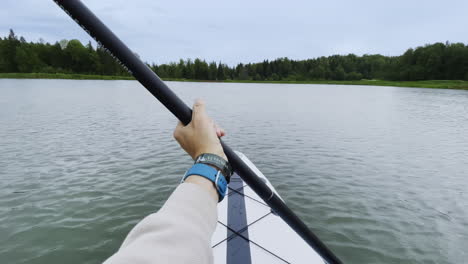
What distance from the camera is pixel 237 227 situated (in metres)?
4.45

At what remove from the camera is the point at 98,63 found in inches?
4628

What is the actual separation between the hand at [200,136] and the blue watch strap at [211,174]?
0.45ft

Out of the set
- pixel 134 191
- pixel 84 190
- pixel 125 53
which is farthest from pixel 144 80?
pixel 84 190

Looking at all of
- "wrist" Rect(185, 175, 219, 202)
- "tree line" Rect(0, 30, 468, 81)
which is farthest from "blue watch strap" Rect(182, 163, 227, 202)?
"tree line" Rect(0, 30, 468, 81)

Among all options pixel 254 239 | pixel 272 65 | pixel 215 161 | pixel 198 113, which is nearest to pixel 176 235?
pixel 215 161

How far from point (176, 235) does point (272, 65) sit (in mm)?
179317

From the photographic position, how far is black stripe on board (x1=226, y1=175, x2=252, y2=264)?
3691 mm

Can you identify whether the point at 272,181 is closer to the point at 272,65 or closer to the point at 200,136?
the point at 200,136

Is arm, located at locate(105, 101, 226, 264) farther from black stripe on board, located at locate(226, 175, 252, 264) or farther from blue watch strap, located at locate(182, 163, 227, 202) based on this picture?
black stripe on board, located at locate(226, 175, 252, 264)

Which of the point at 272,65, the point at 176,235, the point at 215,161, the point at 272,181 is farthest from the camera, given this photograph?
the point at 272,65

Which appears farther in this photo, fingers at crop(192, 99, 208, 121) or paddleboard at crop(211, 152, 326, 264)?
paddleboard at crop(211, 152, 326, 264)

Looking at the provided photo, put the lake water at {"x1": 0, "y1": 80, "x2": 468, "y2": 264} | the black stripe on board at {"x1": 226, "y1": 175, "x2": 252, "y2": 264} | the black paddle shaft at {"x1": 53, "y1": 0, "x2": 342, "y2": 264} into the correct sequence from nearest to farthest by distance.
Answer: the black paddle shaft at {"x1": 53, "y1": 0, "x2": 342, "y2": 264}, the black stripe on board at {"x1": 226, "y1": 175, "x2": 252, "y2": 264}, the lake water at {"x1": 0, "y1": 80, "x2": 468, "y2": 264}

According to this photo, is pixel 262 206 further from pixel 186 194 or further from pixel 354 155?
pixel 354 155

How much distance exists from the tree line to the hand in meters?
73.8
